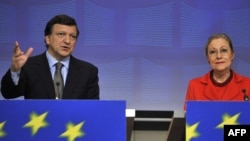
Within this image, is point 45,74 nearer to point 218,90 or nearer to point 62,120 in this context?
point 62,120

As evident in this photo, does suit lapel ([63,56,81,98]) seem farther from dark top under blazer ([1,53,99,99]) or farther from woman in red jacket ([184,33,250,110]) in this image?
woman in red jacket ([184,33,250,110])

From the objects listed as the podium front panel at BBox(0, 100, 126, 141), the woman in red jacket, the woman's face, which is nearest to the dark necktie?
the podium front panel at BBox(0, 100, 126, 141)

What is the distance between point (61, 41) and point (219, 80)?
0.96 metres

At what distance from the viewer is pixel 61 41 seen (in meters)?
2.51

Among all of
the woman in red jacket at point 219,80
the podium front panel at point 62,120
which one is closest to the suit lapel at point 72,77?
the podium front panel at point 62,120

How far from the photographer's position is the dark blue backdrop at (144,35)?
10.7ft

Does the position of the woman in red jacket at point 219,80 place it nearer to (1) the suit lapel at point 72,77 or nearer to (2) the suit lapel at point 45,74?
Answer: (1) the suit lapel at point 72,77

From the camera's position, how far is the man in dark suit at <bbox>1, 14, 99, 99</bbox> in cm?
214

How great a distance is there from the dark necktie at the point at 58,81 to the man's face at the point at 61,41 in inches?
3.5

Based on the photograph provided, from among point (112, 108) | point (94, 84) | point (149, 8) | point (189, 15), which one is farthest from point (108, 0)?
point (112, 108)

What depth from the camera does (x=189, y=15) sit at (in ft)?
10.7

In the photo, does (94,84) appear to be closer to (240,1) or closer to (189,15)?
(189,15)

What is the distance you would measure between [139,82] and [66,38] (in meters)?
0.94

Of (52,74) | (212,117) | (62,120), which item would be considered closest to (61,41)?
(52,74)
